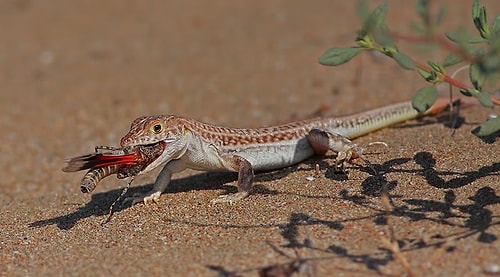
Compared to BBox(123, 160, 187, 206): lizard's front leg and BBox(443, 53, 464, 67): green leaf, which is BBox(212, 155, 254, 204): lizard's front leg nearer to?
BBox(123, 160, 187, 206): lizard's front leg

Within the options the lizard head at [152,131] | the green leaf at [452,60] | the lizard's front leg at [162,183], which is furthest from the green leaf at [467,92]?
the lizard's front leg at [162,183]

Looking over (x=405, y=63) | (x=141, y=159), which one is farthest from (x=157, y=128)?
(x=405, y=63)

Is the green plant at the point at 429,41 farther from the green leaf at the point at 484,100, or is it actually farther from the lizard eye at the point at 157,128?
the lizard eye at the point at 157,128

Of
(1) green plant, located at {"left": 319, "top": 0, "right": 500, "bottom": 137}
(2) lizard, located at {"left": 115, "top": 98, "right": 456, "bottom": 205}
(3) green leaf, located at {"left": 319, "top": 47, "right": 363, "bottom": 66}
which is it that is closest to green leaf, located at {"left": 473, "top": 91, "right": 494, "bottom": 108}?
(1) green plant, located at {"left": 319, "top": 0, "right": 500, "bottom": 137}

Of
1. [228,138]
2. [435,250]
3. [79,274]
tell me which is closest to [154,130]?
[228,138]

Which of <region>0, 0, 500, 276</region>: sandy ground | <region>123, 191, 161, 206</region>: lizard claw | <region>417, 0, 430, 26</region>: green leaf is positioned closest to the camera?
<region>417, 0, 430, 26</region>: green leaf

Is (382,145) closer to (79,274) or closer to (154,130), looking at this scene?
(154,130)

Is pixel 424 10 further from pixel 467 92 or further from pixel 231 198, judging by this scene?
pixel 231 198

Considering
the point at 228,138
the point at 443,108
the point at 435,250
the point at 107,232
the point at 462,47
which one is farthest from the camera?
the point at 443,108
